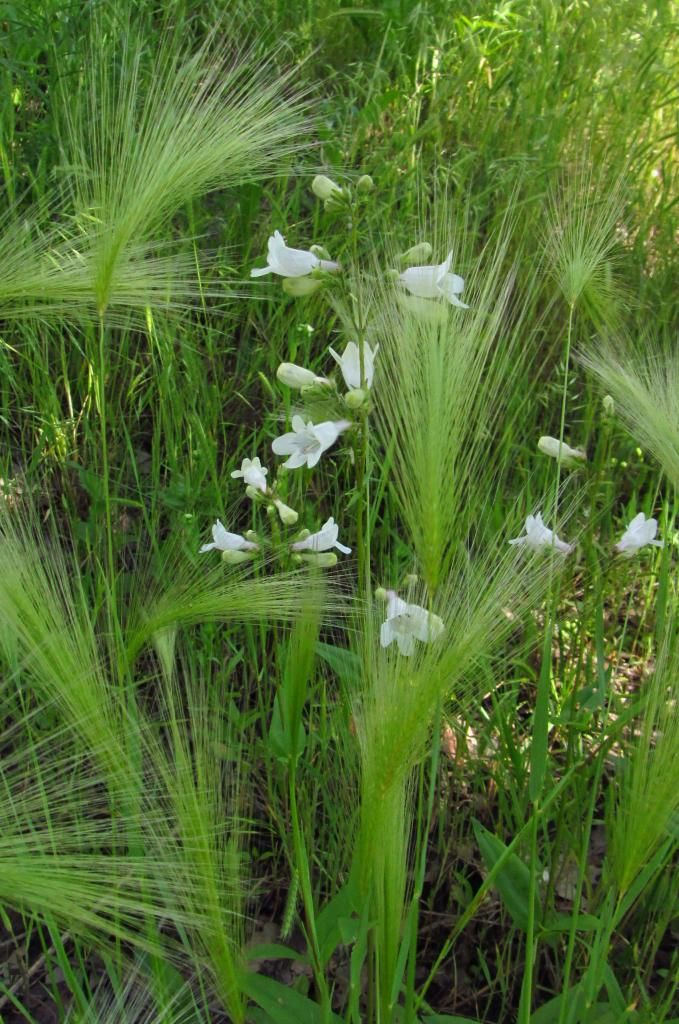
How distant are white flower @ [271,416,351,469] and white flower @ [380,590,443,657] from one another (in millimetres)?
224

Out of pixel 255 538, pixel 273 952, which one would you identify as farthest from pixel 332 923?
pixel 255 538

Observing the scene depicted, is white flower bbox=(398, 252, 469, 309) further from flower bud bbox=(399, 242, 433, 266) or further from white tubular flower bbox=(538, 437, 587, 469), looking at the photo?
white tubular flower bbox=(538, 437, 587, 469)

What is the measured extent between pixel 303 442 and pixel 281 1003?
27.6 inches

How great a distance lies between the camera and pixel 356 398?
1.24 m

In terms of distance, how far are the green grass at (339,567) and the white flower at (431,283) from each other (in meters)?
0.03

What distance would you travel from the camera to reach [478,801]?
174 cm

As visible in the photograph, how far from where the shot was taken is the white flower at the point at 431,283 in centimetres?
128

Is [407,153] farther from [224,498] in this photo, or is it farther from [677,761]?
[677,761]

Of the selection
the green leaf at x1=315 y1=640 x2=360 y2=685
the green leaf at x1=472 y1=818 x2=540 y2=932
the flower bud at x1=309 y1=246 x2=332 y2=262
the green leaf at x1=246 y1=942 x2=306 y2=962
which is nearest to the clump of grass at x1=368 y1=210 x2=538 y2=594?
the flower bud at x1=309 y1=246 x2=332 y2=262

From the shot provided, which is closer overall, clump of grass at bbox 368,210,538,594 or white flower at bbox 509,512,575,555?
clump of grass at bbox 368,210,538,594

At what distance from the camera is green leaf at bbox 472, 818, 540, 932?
137 centimetres

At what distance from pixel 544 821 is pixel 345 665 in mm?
361

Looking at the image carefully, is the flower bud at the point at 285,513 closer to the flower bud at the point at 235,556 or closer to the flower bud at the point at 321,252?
the flower bud at the point at 235,556

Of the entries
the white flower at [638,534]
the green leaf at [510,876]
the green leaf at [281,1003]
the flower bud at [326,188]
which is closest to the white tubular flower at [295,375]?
the flower bud at [326,188]
